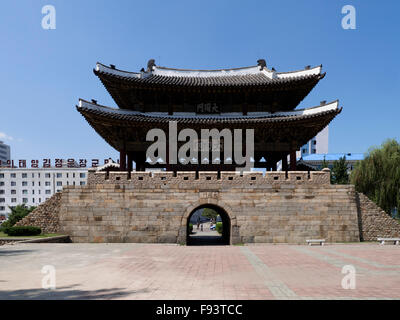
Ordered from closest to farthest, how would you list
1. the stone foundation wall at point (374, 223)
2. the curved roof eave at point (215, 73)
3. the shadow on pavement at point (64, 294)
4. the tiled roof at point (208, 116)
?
the shadow on pavement at point (64, 294) → the stone foundation wall at point (374, 223) → the tiled roof at point (208, 116) → the curved roof eave at point (215, 73)

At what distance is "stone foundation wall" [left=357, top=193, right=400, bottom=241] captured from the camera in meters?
15.8

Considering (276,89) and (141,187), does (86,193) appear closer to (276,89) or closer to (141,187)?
(141,187)

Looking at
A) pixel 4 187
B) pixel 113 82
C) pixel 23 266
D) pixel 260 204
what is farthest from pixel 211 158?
pixel 4 187

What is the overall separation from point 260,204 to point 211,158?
576cm

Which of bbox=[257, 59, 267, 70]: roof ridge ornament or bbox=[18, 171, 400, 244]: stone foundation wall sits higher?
bbox=[257, 59, 267, 70]: roof ridge ornament

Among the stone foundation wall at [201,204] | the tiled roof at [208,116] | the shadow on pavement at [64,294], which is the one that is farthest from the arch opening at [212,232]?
the shadow on pavement at [64,294]

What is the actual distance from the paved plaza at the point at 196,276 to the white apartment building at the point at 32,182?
5569cm

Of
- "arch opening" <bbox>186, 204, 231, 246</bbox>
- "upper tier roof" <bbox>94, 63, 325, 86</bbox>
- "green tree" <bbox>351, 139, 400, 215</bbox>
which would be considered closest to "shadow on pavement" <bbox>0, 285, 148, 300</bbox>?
"arch opening" <bbox>186, 204, 231, 246</bbox>

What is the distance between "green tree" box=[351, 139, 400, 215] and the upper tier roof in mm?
9858

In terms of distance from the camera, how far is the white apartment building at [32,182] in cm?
6212

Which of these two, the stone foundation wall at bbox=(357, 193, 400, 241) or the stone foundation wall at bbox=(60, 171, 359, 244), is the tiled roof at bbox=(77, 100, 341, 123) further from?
the stone foundation wall at bbox=(357, 193, 400, 241)

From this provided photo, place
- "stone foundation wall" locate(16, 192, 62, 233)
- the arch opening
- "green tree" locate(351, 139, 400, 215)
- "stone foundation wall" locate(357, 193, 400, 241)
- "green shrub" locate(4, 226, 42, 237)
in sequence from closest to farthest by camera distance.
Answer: "green shrub" locate(4, 226, 42, 237)
"stone foundation wall" locate(16, 192, 62, 233)
"stone foundation wall" locate(357, 193, 400, 241)
the arch opening
"green tree" locate(351, 139, 400, 215)

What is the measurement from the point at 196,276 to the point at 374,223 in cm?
1357

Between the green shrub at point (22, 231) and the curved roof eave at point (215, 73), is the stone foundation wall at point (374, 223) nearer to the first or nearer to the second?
the curved roof eave at point (215, 73)
